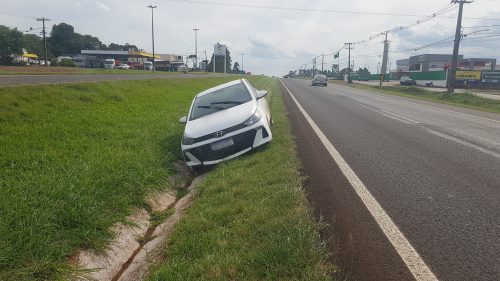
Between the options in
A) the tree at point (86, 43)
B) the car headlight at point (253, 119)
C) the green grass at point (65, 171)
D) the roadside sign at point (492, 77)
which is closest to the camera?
the green grass at point (65, 171)

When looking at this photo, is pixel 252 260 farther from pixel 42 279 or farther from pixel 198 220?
pixel 42 279

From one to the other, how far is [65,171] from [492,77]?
62201 millimetres

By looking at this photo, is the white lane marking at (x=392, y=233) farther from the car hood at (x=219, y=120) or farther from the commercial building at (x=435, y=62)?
the commercial building at (x=435, y=62)

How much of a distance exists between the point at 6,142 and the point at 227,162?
4039mm

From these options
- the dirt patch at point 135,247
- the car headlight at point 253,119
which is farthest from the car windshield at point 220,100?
the dirt patch at point 135,247

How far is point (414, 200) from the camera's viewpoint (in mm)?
4621

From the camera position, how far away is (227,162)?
740 centimetres

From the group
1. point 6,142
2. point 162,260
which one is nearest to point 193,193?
point 162,260

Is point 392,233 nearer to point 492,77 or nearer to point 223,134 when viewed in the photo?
point 223,134

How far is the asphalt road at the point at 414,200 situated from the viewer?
3207mm

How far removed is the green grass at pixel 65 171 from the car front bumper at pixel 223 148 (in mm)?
551

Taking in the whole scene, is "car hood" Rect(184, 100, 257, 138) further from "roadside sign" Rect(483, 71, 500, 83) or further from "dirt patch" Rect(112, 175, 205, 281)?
"roadside sign" Rect(483, 71, 500, 83)

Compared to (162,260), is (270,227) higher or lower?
higher

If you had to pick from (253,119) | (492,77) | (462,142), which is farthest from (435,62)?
(253,119)
